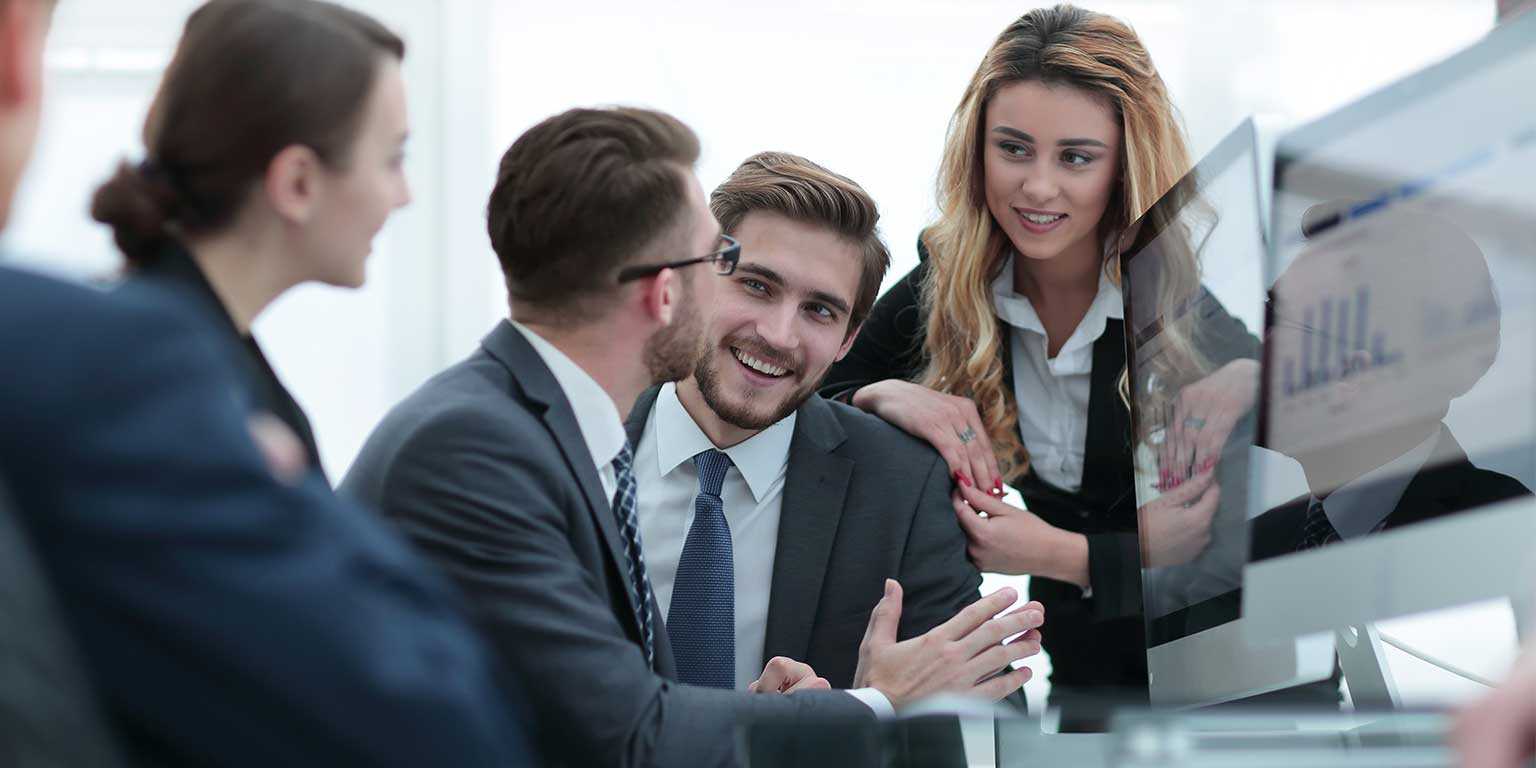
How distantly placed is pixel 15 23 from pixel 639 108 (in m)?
0.91

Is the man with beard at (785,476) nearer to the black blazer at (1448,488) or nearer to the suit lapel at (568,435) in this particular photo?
the suit lapel at (568,435)

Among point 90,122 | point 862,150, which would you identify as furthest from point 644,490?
point 90,122

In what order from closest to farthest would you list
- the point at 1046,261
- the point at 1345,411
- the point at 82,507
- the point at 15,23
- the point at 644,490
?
1. the point at 82,507
2. the point at 15,23
3. the point at 1345,411
4. the point at 644,490
5. the point at 1046,261

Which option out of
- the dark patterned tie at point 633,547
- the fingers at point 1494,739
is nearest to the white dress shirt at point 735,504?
the dark patterned tie at point 633,547

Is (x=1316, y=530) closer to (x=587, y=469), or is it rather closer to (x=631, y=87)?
(x=587, y=469)

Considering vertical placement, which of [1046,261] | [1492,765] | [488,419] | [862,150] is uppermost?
[862,150]

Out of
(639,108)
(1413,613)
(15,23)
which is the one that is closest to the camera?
(15,23)

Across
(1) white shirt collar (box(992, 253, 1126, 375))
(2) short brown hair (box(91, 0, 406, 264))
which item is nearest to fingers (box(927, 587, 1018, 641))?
(1) white shirt collar (box(992, 253, 1126, 375))

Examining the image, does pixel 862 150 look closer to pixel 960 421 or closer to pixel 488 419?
pixel 960 421

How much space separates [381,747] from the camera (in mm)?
712

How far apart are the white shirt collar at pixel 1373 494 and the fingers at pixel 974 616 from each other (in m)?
0.52

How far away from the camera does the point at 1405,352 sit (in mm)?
1285

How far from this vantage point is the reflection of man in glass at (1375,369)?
4.09 ft

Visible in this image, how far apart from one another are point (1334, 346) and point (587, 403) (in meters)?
0.77
